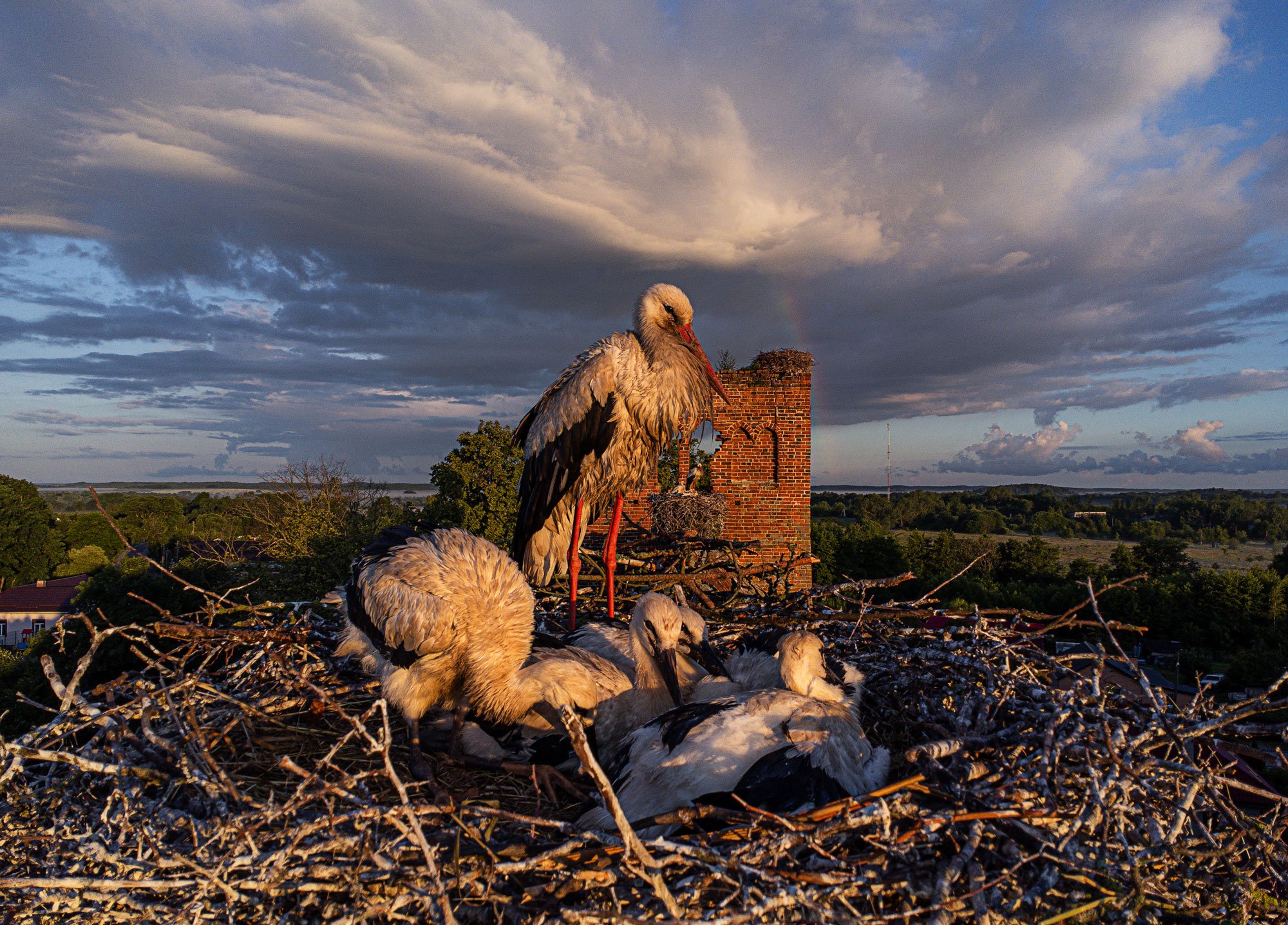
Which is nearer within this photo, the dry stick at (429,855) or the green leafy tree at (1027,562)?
the dry stick at (429,855)

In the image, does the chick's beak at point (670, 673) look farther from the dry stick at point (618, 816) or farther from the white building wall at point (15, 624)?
the white building wall at point (15, 624)

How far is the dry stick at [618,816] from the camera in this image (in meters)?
1.35

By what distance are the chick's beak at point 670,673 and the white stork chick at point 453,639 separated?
11.9 inches

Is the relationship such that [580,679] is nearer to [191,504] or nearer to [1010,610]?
[1010,610]

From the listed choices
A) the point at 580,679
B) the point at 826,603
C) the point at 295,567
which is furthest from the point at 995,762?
the point at 295,567

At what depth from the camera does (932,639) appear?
3.38 meters

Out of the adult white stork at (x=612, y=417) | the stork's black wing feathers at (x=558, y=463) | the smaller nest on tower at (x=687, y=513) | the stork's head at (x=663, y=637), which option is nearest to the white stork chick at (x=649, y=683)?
the stork's head at (x=663, y=637)

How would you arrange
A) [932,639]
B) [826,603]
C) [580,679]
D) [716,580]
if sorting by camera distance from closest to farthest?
[580,679] < [932,639] < [826,603] < [716,580]

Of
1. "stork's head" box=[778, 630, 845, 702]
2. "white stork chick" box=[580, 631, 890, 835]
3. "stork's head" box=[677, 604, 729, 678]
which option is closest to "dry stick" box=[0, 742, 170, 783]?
"white stork chick" box=[580, 631, 890, 835]

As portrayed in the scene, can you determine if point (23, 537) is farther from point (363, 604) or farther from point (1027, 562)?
point (1027, 562)

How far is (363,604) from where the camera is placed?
2967 mm

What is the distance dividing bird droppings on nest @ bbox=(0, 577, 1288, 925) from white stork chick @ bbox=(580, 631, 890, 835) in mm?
118

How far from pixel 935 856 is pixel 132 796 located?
7.41ft

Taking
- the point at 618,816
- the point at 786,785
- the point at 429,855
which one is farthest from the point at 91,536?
the point at 618,816
